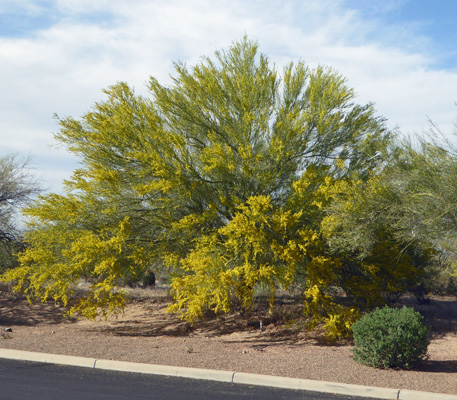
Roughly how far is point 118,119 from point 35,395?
27.3 ft

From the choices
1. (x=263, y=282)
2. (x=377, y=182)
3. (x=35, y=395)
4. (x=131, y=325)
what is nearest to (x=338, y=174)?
(x=377, y=182)

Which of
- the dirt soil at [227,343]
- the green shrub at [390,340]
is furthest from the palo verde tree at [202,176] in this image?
the green shrub at [390,340]

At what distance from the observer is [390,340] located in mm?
8461

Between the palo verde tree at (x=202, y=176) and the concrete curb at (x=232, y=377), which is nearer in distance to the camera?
the concrete curb at (x=232, y=377)

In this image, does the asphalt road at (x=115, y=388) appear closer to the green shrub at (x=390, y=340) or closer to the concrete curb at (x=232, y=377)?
the concrete curb at (x=232, y=377)

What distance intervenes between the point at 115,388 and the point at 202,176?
7496mm

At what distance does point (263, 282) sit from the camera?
43.2 ft

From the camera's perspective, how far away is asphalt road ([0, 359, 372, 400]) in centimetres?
686

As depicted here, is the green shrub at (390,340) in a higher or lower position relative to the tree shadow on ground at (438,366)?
higher

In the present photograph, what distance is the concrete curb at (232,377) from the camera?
7.09 metres

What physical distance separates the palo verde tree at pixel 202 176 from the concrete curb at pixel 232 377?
3551 millimetres

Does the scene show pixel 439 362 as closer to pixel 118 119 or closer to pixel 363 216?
pixel 363 216

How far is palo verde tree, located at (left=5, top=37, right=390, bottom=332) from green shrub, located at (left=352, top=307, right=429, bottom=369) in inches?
131

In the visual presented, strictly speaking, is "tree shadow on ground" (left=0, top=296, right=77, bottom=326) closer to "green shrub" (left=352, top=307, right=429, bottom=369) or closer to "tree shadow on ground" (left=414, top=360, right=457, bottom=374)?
"green shrub" (left=352, top=307, right=429, bottom=369)
